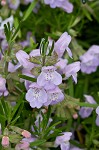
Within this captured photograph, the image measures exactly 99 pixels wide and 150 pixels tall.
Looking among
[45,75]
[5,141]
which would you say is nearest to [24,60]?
[45,75]

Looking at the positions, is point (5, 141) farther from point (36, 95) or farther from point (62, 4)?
point (62, 4)

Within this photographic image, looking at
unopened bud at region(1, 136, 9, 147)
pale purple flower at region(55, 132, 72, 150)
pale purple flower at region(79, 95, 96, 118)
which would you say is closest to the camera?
unopened bud at region(1, 136, 9, 147)

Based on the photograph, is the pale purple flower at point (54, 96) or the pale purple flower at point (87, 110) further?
the pale purple flower at point (87, 110)

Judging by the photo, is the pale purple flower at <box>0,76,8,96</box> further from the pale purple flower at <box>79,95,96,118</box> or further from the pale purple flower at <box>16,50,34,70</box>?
the pale purple flower at <box>79,95,96,118</box>

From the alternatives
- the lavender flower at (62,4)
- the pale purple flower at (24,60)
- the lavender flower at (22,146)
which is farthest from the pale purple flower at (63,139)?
the lavender flower at (62,4)

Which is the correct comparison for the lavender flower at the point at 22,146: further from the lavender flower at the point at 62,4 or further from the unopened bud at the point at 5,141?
the lavender flower at the point at 62,4

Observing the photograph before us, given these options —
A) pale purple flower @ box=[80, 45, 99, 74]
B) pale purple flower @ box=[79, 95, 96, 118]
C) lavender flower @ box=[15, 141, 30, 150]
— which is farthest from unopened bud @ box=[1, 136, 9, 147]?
pale purple flower @ box=[80, 45, 99, 74]
